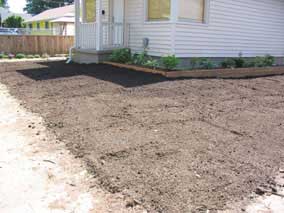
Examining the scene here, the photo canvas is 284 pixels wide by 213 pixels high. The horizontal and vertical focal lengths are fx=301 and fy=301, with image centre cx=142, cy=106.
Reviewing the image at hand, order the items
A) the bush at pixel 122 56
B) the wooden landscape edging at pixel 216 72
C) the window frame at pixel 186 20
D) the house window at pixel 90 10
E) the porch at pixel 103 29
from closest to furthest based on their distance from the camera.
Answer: the wooden landscape edging at pixel 216 72 < the window frame at pixel 186 20 < the bush at pixel 122 56 < the porch at pixel 103 29 < the house window at pixel 90 10

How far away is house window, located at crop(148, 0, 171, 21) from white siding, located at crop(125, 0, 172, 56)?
0.79 feet

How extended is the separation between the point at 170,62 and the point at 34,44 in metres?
10.8

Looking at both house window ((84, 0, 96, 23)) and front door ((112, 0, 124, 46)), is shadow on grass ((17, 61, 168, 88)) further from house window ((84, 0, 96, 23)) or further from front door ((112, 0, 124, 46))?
house window ((84, 0, 96, 23))

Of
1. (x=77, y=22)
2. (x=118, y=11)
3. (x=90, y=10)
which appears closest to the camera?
(x=118, y=11)

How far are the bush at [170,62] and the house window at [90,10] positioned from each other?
4980 mm

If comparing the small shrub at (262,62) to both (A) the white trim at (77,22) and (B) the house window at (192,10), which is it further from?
(A) the white trim at (77,22)

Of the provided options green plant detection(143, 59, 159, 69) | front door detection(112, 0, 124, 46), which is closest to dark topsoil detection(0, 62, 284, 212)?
green plant detection(143, 59, 159, 69)

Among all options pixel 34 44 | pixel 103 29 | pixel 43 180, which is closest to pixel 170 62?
pixel 103 29

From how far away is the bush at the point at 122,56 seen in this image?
9812mm

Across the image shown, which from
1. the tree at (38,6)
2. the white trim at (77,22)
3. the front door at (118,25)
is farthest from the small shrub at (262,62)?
the tree at (38,6)

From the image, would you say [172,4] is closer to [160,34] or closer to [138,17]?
[160,34]

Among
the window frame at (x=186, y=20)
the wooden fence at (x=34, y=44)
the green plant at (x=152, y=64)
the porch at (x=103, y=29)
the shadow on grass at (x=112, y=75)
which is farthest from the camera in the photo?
the wooden fence at (x=34, y=44)

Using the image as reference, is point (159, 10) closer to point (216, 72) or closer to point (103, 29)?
point (103, 29)

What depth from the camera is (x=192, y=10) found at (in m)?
9.21
